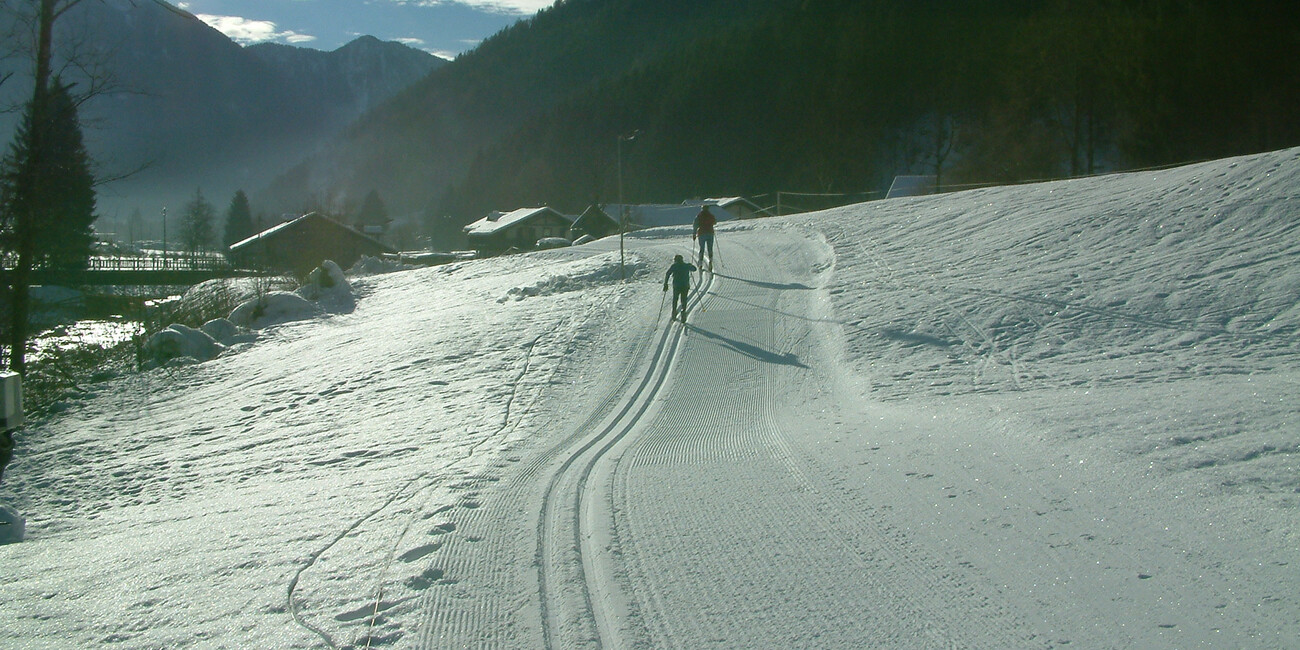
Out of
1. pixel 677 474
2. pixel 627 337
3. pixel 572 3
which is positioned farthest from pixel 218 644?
pixel 572 3

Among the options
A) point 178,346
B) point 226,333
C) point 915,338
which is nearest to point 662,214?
point 226,333

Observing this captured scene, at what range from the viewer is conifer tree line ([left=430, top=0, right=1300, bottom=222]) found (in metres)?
45.8

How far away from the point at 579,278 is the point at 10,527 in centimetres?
1636

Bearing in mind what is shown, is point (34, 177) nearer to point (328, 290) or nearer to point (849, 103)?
point (328, 290)

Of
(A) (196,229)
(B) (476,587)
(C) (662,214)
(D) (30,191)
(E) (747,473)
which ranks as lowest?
(B) (476,587)

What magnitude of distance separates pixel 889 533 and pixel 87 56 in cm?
1792

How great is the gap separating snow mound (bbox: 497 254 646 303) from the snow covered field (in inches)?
177

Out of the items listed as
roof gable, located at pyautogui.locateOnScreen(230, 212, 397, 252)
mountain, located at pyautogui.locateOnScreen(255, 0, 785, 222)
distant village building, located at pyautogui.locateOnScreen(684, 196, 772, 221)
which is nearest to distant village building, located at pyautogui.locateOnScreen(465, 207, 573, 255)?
distant village building, located at pyautogui.locateOnScreen(684, 196, 772, 221)

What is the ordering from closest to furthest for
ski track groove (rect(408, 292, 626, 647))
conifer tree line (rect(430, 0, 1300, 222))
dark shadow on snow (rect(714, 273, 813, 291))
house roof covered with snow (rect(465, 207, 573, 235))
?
ski track groove (rect(408, 292, 626, 647)) → dark shadow on snow (rect(714, 273, 813, 291)) → conifer tree line (rect(430, 0, 1300, 222)) → house roof covered with snow (rect(465, 207, 573, 235))

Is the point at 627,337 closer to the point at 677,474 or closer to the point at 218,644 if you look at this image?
the point at 677,474

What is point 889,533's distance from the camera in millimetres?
5359

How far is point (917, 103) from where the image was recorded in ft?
237

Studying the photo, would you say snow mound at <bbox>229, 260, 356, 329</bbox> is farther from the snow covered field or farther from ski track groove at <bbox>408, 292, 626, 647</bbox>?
ski track groove at <bbox>408, 292, 626, 647</bbox>

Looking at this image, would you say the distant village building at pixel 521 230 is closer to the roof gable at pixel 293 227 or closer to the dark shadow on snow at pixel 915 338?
the roof gable at pixel 293 227
